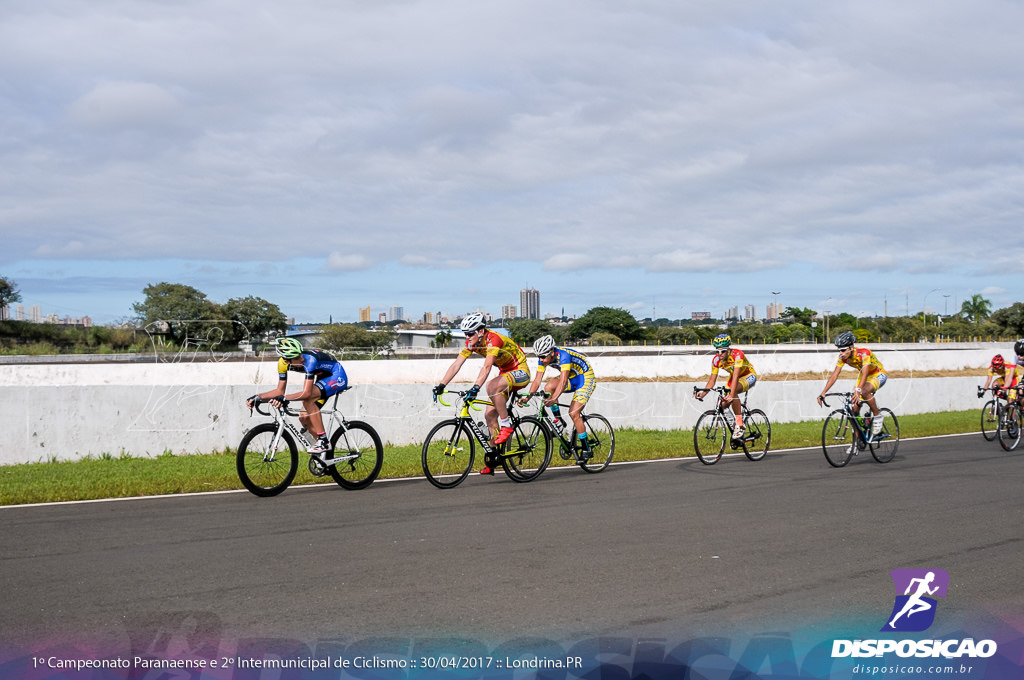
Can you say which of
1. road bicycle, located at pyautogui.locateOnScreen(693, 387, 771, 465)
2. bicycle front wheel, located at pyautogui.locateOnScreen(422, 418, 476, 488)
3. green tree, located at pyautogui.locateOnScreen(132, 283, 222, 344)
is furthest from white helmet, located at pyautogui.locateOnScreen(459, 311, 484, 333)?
green tree, located at pyautogui.locateOnScreen(132, 283, 222, 344)

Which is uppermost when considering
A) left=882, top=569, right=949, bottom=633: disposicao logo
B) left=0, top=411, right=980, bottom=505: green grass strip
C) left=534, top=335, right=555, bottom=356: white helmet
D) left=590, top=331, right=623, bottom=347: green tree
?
left=590, top=331, right=623, bottom=347: green tree

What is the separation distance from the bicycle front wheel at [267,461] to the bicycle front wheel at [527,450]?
8.65 feet

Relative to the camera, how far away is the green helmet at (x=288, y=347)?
10227 millimetres

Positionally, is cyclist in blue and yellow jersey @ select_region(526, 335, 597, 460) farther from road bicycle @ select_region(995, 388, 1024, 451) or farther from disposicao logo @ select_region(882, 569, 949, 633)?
road bicycle @ select_region(995, 388, 1024, 451)

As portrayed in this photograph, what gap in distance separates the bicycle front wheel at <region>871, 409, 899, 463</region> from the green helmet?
27.9 ft

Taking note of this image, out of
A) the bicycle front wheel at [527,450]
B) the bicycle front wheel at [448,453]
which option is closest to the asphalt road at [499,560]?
the bicycle front wheel at [448,453]

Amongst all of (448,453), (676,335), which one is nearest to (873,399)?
(448,453)

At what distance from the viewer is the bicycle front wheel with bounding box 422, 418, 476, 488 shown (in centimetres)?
1055

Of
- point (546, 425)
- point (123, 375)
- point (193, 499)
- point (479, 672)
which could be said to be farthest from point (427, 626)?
point (123, 375)

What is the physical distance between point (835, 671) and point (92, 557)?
541 cm

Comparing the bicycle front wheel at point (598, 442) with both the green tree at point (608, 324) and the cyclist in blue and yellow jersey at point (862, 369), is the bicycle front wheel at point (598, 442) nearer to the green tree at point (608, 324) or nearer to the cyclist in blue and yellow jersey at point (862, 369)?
→ the cyclist in blue and yellow jersey at point (862, 369)

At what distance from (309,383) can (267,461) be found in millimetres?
1014

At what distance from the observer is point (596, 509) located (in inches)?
355

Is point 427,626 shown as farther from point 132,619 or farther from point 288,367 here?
point 288,367
